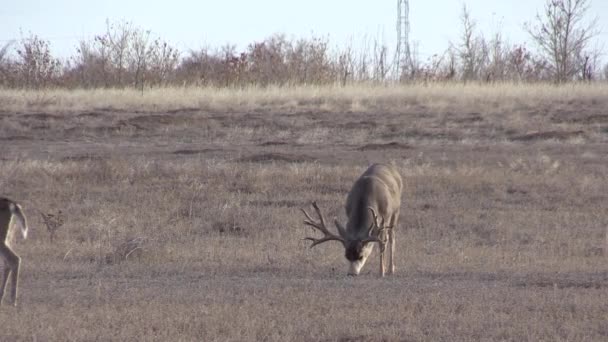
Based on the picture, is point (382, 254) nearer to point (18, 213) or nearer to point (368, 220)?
point (368, 220)

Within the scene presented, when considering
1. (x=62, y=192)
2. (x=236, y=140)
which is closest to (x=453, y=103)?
(x=236, y=140)

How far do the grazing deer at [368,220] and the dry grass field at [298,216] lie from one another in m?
0.26

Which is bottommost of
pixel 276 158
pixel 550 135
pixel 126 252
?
pixel 126 252

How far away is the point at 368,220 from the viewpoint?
12297mm

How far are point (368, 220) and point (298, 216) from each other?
3.73m

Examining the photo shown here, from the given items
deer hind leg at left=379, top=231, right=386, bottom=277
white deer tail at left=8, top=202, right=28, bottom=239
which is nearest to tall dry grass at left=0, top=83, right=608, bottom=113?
deer hind leg at left=379, top=231, right=386, bottom=277

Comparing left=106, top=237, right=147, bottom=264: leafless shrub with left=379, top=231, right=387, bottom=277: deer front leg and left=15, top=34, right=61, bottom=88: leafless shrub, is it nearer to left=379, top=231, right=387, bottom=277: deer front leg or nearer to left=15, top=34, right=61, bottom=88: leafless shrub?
left=379, top=231, right=387, bottom=277: deer front leg

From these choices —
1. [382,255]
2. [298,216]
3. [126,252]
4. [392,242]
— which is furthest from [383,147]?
[382,255]

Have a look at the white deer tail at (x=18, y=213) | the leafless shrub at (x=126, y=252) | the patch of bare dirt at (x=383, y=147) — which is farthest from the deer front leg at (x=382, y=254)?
the patch of bare dirt at (x=383, y=147)

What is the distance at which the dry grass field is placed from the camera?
916 centimetres

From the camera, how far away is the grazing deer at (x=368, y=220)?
11.8 meters

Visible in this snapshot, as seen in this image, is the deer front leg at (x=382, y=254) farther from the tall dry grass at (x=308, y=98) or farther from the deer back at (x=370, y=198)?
the tall dry grass at (x=308, y=98)

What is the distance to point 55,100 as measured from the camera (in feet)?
113

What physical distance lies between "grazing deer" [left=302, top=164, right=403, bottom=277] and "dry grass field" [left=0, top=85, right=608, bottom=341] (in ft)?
0.85
